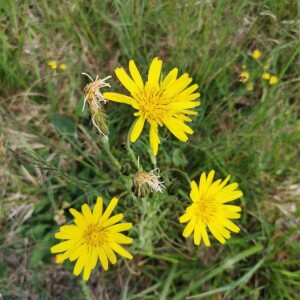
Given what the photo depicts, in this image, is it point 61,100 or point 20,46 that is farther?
point 61,100

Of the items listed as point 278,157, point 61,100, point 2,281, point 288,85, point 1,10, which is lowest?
point 2,281

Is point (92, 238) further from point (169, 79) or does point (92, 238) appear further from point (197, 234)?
point (169, 79)

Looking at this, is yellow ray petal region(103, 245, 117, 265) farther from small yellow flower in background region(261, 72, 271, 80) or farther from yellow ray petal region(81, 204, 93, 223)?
small yellow flower in background region(261, 72, 271, 80)

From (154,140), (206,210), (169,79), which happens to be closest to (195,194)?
(206,210)

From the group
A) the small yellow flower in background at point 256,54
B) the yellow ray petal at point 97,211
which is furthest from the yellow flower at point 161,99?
the small yellow flower in background at point 256,54

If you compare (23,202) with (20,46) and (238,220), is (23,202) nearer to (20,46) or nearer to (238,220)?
(20,46)

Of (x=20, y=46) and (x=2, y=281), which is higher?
(x=20, y=46)

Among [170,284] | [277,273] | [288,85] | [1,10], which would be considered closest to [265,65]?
[288,85]

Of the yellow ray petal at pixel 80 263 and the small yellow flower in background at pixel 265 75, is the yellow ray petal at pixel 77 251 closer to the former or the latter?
the yellow ray petal at pixel 80 263
